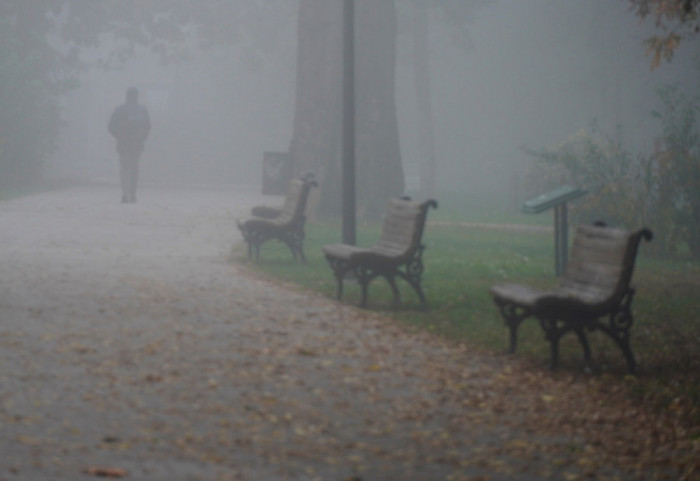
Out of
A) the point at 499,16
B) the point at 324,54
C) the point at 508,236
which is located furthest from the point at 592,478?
Result: the point at 499,16

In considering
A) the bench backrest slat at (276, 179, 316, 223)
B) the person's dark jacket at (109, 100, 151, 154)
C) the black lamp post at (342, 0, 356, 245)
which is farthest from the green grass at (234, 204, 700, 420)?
the person's dark jacket at (109, 100, 151, 154)

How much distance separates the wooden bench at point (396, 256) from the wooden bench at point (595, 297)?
2540mm

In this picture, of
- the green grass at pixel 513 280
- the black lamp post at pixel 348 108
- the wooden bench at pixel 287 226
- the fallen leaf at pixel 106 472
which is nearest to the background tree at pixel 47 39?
the green grass at pixel 513 280

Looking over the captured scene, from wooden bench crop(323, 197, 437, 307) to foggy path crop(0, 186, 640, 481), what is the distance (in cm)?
44

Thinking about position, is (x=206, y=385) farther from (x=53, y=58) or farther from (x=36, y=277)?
(x=53, y=58)

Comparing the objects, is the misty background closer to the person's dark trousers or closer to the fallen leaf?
the person's dark trousers

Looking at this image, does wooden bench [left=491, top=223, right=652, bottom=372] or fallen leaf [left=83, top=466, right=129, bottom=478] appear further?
wooden bench [left=491, top=223, right=652, bottom=372]

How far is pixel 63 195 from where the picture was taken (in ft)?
100

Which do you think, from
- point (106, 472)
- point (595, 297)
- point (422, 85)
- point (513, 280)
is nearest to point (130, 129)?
point (513, 280)

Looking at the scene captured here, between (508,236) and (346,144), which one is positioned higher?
(346,144)

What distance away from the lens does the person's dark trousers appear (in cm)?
2739

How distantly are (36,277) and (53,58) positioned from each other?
27357 millimetres

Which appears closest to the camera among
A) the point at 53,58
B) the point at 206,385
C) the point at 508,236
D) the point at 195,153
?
the point at 206,385

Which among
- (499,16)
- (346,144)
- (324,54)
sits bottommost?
(346,144)
